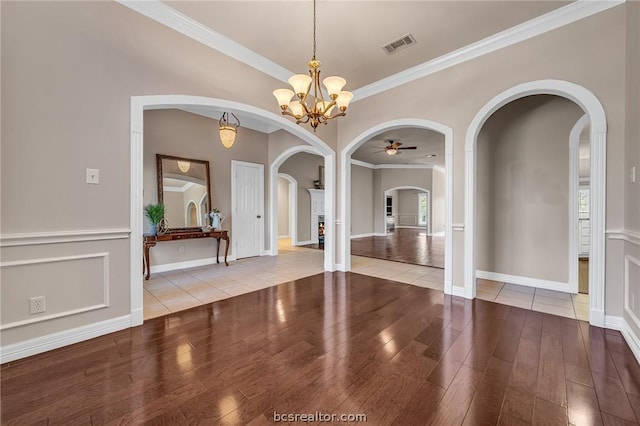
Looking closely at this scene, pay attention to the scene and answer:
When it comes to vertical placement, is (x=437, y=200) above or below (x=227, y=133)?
below

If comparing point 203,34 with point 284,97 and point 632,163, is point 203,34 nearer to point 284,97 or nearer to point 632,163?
point 284,97

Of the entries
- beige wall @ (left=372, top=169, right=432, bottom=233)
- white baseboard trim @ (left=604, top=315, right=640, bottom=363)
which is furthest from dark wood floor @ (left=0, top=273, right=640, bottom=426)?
beige wall @ (left=372, top=169, right=432, bottom=233)

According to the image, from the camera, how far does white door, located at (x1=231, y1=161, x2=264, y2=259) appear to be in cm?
586

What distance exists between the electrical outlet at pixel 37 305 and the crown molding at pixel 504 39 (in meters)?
4.64

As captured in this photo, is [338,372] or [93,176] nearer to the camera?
[338,372]

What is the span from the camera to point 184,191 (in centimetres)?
502

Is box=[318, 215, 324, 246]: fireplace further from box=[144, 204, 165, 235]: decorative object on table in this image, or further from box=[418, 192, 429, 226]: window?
box=[418, 192, 429, 226]: window

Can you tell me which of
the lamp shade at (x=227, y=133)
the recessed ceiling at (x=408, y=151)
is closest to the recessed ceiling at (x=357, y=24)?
the lamp shade at (x=227, y=133)

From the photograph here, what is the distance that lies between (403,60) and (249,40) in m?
2.02

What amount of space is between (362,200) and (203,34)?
8.22 m

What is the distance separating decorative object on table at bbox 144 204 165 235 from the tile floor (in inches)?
32.9

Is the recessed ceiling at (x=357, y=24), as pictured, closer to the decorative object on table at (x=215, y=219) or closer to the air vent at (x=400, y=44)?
the air vent at (x=400, y=44)

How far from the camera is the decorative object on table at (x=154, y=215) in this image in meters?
4.34

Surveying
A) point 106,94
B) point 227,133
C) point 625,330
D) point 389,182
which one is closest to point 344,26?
point 106,94
